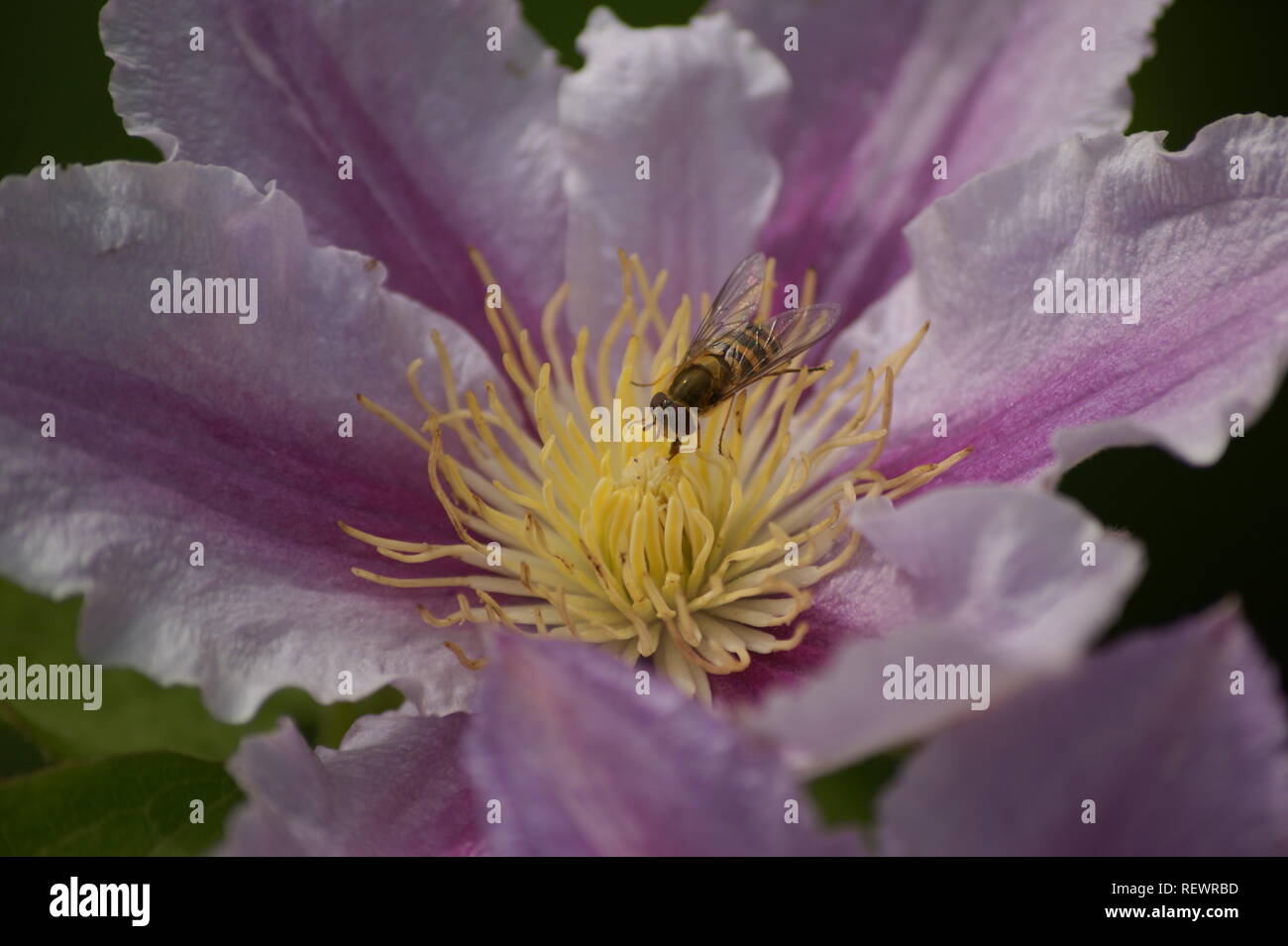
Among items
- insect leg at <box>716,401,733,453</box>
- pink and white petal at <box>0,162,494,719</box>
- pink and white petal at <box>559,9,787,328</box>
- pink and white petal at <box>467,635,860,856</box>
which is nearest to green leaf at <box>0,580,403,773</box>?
pink and white petal at <box>0,162,494,719</box>

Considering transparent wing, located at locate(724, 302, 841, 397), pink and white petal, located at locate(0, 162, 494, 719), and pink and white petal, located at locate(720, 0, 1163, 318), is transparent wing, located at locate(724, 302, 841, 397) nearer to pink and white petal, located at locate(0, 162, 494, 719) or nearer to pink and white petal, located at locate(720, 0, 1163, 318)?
pink and white petal, located at locate(720, 0, 1163, 318)

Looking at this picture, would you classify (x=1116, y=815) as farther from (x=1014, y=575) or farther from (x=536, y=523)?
(x=536, y=523)

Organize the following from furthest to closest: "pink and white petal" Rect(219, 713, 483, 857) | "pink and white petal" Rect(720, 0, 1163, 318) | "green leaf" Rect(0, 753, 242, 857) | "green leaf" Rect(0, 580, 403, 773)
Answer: "pink and white petal" Rect(720, 0, 1163, 318)
"green leaf" Rect(0, 580, 403, 773)
"green leaf" Rect(0, 753, 242, 857)
"pink and white petal" Rect(219, 713, 483, 857)

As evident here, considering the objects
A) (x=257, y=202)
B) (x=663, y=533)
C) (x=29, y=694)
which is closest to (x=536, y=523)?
(x=663, y=533)

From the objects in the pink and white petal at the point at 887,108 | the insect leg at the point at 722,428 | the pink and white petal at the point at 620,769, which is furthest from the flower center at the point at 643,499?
the pink and white petal at the point at 620,769

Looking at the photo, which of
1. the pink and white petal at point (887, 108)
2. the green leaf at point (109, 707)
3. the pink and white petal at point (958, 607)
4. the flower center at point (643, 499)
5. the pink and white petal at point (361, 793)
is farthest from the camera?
the pink and white petal at point (887, 108)

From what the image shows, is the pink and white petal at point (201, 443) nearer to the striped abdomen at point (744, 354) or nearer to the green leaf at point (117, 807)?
the green leaf at point (117, 807)

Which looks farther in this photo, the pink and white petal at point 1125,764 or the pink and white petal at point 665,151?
the pink and white petal at point 665,151
